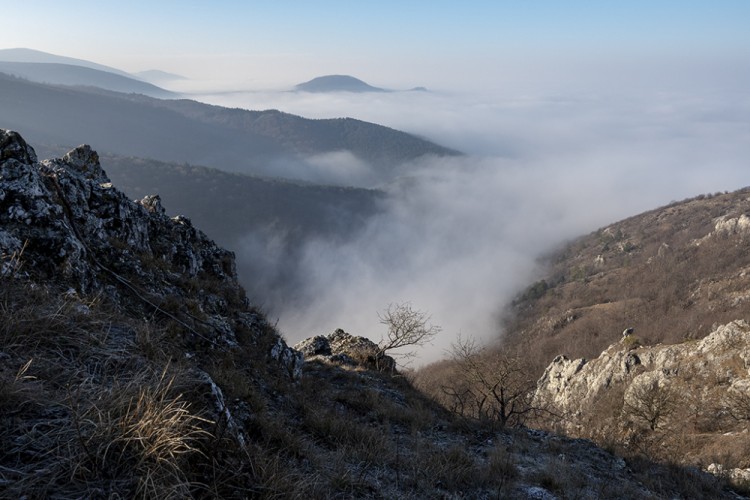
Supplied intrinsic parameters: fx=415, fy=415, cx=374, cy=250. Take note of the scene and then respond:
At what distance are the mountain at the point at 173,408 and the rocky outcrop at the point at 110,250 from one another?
0.05 meters

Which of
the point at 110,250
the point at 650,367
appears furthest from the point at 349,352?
the point at 650,367

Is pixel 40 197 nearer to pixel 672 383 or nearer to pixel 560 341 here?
pixel 672 383

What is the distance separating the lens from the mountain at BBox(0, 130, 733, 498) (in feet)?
9.34

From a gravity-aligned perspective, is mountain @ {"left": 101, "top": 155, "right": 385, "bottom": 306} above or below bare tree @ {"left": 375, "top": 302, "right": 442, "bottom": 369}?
below

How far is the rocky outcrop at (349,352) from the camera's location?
1939 cm

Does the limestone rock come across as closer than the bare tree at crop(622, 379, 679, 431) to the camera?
No

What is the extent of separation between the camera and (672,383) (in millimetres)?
32938

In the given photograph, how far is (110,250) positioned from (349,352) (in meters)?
13.2

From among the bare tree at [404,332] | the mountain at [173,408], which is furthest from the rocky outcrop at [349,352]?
the mountain at [173,408]

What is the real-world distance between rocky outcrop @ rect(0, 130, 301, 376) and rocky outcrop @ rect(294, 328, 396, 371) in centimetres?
553

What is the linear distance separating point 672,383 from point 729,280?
274 feet

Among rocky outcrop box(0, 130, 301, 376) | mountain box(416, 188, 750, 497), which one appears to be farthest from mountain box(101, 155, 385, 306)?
rocky outcrop box(0, 130, 301, 376)

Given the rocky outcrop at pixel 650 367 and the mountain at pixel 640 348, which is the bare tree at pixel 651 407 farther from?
the rocky outcrop at pixel 650 367

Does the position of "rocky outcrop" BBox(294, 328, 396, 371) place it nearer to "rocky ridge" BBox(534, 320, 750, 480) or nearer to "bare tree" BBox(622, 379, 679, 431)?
"rocky ridge" BBox(534, 320, 750, 480)
